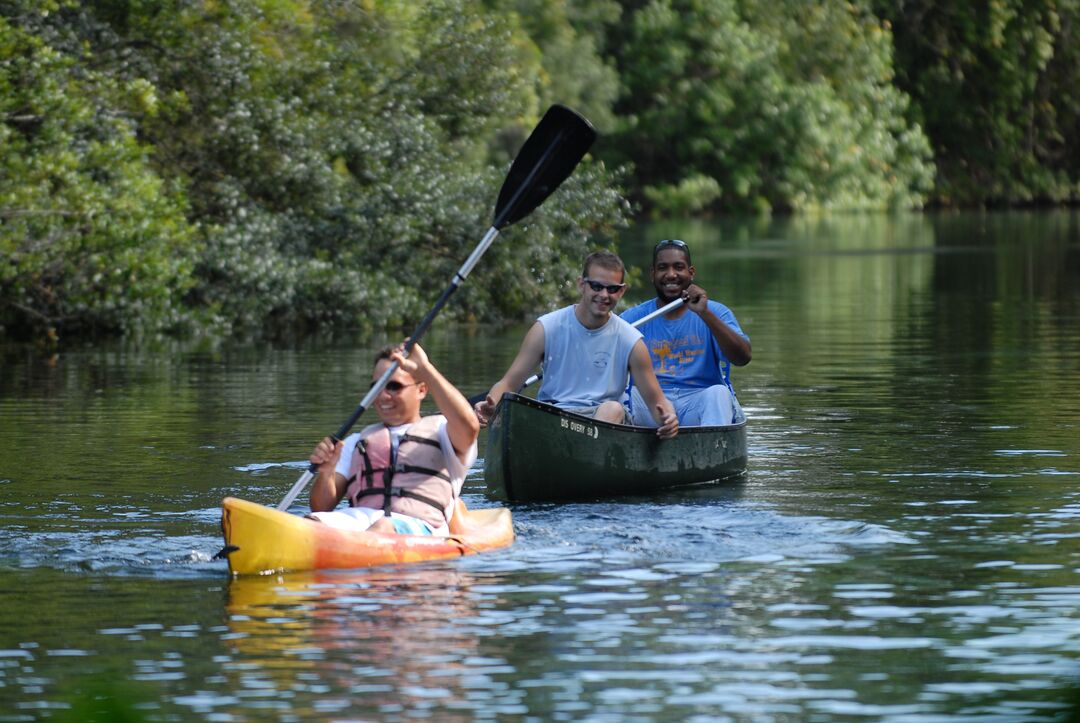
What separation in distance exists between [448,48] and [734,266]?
12029 mm

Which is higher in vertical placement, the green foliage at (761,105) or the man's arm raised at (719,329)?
the green foliage at (761,105)

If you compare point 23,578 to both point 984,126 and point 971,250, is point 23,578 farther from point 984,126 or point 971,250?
point 984,126

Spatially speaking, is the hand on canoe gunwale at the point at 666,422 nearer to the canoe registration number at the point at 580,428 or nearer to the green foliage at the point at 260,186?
the canoe registration number at the point at 580,428

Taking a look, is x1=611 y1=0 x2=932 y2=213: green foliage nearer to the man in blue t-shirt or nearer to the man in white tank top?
the man in blue t-shirt

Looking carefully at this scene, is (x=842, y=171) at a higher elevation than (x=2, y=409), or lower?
higher

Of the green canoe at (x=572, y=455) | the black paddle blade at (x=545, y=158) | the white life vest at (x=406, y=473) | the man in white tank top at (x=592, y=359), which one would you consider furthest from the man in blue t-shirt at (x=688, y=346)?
the white life vest at (x=406, y=473)

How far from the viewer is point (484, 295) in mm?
26422

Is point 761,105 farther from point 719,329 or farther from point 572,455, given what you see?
point 572,455

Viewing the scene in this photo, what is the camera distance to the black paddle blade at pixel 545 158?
12.8 metres

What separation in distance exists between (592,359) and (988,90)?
62.2m

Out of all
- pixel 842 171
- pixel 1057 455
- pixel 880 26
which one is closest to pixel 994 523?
pixel 1057 455

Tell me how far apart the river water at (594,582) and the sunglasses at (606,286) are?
1.05m

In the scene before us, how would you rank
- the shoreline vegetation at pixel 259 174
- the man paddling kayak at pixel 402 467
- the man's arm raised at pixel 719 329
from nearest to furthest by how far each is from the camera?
the man paddling kayak at pixel 402 467
the man's arm raised at pixel 719 329
the shoreline vegetation at pixel 259 174

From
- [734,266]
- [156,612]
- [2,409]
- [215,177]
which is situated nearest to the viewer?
[156,612]
